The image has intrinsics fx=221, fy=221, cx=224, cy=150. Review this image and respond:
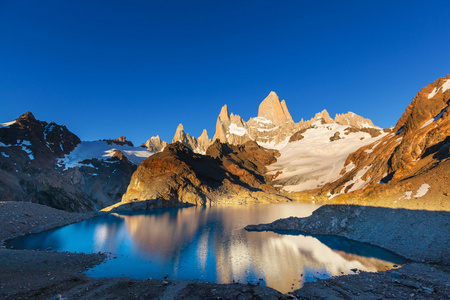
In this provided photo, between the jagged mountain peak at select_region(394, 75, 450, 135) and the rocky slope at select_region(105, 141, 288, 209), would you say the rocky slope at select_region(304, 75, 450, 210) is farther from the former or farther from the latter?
the rocky slope at select_region(105, 141, 288, 209)

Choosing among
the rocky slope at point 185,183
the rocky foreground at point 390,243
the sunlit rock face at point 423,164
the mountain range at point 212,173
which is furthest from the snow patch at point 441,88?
the rocky slope at point 185,183

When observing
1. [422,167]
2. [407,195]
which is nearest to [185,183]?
[422,167]

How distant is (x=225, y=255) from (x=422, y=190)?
87.9 ft

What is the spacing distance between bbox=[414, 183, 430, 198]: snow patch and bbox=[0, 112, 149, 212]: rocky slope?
9233 cm

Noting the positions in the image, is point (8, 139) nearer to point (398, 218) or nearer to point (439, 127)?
point (398, 218)

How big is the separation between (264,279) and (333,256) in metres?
11.0

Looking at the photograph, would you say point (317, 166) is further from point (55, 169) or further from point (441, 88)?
point (55, 169)

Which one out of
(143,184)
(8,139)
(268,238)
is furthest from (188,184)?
(8,139)

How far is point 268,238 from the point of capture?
109ft

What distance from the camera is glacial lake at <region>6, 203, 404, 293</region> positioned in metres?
19.1

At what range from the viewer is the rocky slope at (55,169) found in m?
76.5

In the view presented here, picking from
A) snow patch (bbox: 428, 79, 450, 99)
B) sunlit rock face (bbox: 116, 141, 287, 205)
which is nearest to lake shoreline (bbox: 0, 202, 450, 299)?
sunlit rock face (bbox: 116, 141, 287, 205)

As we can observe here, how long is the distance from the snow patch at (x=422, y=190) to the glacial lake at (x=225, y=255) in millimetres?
9369

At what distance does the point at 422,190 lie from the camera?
2883 cm
